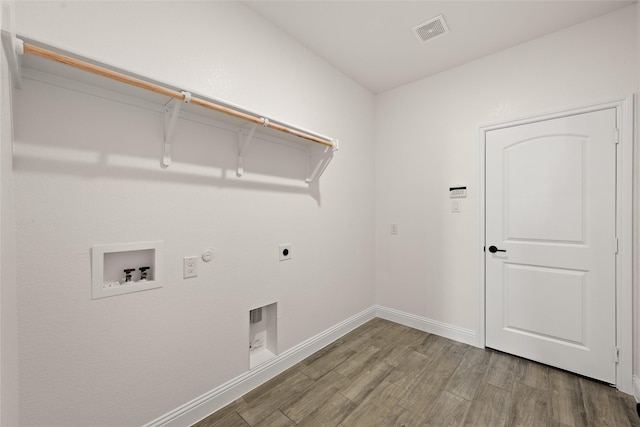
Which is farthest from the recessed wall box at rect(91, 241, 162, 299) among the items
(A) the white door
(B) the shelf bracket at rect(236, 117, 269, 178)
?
(A) the white door

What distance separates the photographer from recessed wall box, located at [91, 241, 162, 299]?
1203 mm

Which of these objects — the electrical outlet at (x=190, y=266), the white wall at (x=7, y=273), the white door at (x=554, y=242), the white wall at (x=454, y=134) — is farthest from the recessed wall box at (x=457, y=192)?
the white wall at (x=7, y=273)

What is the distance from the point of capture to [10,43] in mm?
797

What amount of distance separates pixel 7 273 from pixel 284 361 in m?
1.70

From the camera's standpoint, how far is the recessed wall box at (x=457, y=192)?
2.48 m

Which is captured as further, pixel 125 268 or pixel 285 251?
pixel 285 251

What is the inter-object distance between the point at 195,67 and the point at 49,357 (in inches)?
63.3

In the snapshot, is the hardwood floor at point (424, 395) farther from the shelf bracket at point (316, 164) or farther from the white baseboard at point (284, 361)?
the shelf bracket at point (316, 164)

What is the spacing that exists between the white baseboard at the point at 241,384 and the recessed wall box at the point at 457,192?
170 cm

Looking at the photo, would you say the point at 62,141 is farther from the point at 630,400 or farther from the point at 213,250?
the point at 630,400

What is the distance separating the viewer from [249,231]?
1.81 m

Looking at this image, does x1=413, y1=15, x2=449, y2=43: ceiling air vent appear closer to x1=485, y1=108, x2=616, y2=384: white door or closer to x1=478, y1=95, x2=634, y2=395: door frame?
x1=485, y1=108, x2=616, y2=384: white door

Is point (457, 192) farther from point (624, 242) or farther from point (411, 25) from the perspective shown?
point (411, 25)

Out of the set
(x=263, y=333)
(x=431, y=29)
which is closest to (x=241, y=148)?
A: (x=263, y=333)
